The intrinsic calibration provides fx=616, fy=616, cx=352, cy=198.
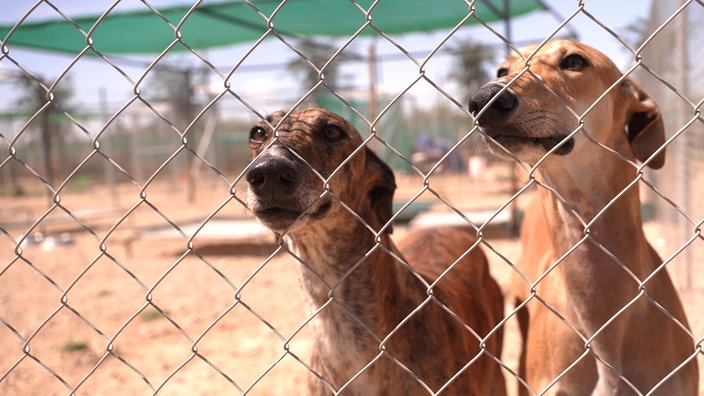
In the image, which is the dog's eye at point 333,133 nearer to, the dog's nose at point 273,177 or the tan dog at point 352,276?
the tan dog at point 352,276

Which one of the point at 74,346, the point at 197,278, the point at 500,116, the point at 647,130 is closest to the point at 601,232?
the point at 647,130

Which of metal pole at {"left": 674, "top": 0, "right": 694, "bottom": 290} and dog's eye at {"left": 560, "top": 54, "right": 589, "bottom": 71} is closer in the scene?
dog's eye at {"left": 560, "top": 54, "right": 589, "bottom": 71}

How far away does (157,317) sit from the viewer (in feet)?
18.1

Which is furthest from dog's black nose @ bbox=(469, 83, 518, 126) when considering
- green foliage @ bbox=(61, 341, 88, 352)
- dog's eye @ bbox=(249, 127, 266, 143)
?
green foliage @ bbox=(61, 341, 88, 352)

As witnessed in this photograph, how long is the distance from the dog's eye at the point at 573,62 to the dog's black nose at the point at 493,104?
0.41m

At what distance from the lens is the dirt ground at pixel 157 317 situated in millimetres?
2736

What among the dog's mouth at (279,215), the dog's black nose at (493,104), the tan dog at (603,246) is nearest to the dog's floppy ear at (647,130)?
the tan dog at (603,246)

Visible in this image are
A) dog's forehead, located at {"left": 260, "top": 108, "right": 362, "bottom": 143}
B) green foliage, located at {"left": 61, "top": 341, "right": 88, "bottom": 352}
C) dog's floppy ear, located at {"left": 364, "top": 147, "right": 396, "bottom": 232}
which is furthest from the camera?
green foliage, located at {"left": 61, "top": 341, "right": 88, "bottom": 352}

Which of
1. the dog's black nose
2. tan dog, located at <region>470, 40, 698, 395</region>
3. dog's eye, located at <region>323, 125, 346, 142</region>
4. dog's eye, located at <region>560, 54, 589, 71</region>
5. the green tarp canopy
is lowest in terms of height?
tan dog, located at <region>470, 40, 698, 395</region>

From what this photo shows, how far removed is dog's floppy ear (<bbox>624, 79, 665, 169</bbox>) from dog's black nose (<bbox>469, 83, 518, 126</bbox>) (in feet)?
2.41

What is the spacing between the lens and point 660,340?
2059mm

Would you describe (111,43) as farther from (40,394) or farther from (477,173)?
(477,173)

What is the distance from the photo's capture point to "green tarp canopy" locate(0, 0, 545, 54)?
23.0ft

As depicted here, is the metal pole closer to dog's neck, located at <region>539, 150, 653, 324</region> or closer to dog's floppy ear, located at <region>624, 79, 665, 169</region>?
dog's floppy ear, located at <region>624, 79, 665, 169</region>
